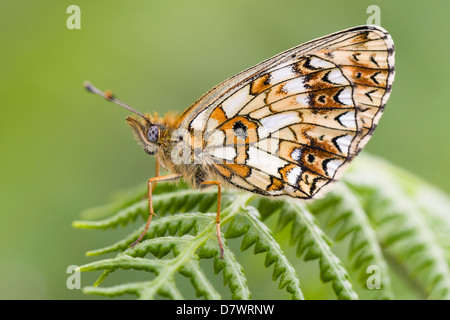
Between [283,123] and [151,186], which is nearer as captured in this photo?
[151,186]

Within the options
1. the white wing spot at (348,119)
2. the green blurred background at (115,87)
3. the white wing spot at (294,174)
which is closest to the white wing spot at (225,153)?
the white wing spot at (294,174)

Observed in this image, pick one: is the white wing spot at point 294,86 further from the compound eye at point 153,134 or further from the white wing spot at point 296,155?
the compound eye at point 153,134

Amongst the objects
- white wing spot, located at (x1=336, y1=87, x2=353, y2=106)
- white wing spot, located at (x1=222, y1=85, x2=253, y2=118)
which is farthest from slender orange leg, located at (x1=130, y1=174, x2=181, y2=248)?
white wing spot, located at (x1=336, y1=87, x2=353, y2=106)

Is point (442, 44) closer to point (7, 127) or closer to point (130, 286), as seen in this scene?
point (7, 127)

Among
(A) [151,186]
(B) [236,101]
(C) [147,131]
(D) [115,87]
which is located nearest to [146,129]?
(C) [147,131]

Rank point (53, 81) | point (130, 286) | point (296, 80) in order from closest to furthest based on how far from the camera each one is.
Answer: point (130, 286) < point (296, 80) < point (53, 81)

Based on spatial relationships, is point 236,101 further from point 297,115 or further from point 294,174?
point 294,174
